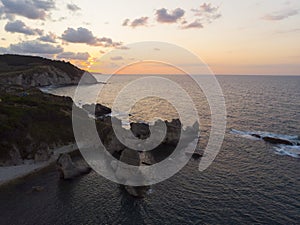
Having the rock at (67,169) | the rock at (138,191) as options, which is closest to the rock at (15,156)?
the rock at (67,169)

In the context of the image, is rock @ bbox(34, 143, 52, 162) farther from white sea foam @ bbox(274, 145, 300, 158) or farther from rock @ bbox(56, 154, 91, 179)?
white sea foam @ bbox(274, 145, 300, 158)

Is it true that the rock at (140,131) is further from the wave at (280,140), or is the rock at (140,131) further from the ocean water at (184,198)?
the wave at (280,140)

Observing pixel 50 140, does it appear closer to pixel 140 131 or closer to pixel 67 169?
pixel 67 169

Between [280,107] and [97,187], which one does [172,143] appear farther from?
[280,107]

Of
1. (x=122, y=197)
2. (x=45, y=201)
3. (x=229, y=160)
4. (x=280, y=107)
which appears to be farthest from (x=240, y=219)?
(x=280, y=107)

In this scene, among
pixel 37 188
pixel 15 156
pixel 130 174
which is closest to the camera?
pixel 37 188

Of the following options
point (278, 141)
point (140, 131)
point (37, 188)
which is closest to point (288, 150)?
point (278, 141)

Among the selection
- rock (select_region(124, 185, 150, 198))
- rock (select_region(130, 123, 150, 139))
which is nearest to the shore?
rock (select_region(124, 185, 150, 198))

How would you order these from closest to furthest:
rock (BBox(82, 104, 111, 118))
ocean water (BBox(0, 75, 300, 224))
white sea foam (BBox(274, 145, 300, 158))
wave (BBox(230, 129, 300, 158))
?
1. ocean water (BBox(0, 75, 300, 224))
2. white sea foam (BBox(274, 145, 300, 158))
3. wave (BBox(230, 129, 300, 158))
4. rock (BBox(82, 104, 111, 118))
